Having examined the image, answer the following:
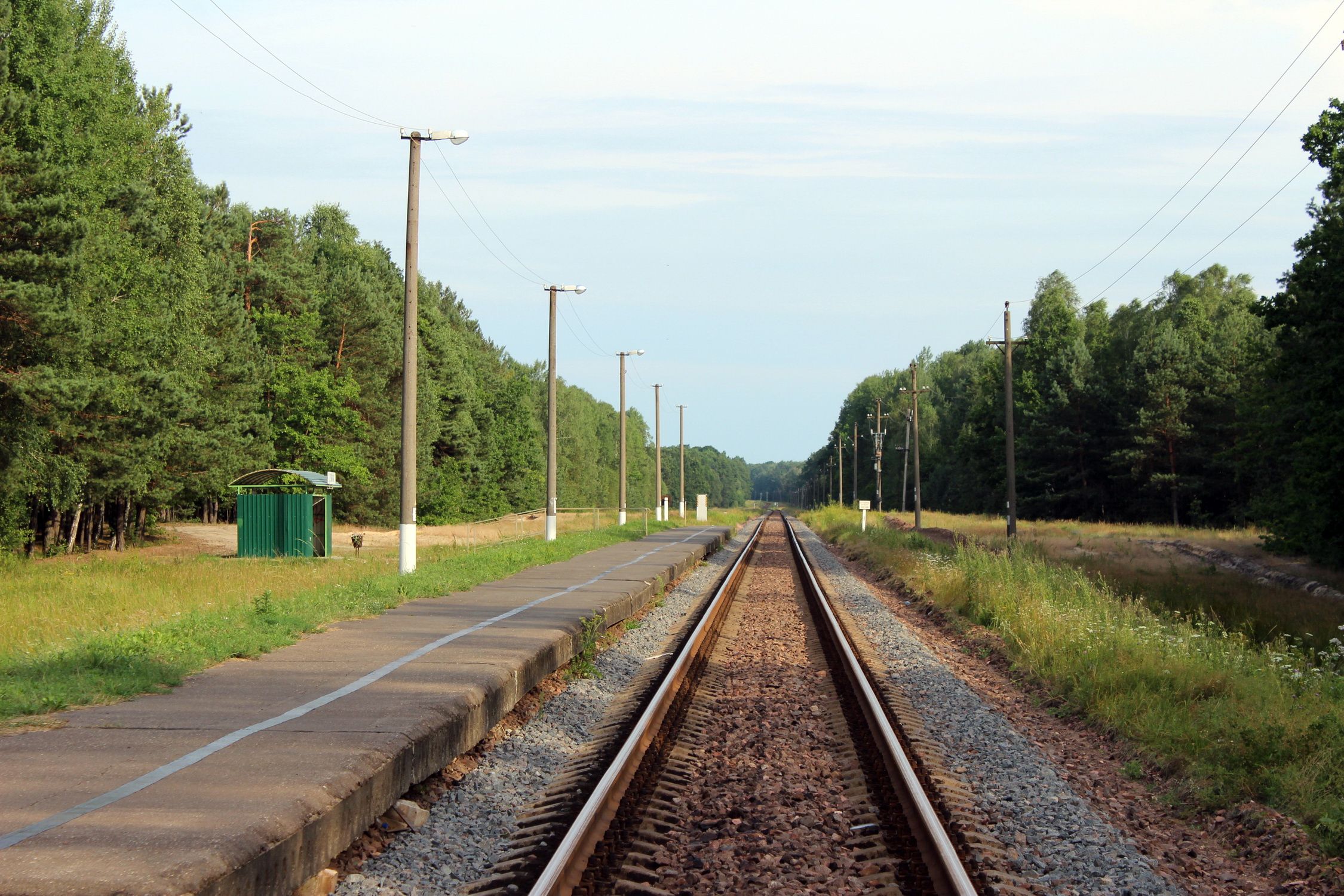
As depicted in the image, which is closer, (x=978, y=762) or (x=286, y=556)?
(x=978, y=762)

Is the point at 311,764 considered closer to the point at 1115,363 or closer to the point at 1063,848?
the point at 1063,848

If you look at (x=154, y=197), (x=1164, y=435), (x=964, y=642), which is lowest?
(x=964, y=642)

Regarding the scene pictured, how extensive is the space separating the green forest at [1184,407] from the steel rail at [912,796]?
19480mm

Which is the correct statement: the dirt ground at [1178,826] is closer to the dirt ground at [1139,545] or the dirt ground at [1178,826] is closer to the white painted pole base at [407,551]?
the white painted pole base at [407,551]

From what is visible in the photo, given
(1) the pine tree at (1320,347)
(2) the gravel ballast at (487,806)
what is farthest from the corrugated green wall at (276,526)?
(1) the pine tree at (1320,347)

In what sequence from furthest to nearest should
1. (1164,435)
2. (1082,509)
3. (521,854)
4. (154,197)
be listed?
(1082,509) < (1164,435) < (154,197) < (521,854)

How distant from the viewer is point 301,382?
5394 cm

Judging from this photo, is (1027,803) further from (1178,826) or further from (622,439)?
(622,439)

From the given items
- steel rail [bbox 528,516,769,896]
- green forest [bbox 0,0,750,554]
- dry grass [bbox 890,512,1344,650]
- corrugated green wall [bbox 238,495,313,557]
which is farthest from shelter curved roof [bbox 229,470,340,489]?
dry grass [bbox 890,512,1344,650]

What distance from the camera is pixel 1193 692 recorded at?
30.0ft

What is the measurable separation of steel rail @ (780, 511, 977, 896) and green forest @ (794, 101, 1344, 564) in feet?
63.9

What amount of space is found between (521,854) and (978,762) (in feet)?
12.7

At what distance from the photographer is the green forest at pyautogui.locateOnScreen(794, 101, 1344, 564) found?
24.8 meters

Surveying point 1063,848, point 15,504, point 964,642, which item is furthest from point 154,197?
point 1063,848
